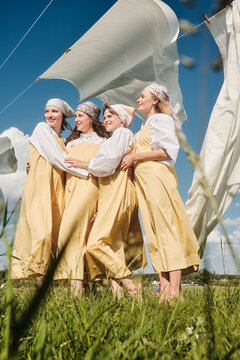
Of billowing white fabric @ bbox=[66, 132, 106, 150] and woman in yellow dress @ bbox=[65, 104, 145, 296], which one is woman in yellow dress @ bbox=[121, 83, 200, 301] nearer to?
woman in yellow dress @ bbox=[65, 104, 145, 296]

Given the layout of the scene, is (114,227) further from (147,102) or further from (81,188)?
(147,102)

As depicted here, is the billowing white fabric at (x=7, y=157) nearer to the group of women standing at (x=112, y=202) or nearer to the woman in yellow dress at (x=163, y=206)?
the group of women standing at (x=112, y=202)

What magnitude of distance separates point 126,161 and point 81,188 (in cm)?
36

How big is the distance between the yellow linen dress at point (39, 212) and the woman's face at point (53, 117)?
153 millimetres

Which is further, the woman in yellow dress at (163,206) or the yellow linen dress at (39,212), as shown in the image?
A: the yellow linen dress at (39,212)

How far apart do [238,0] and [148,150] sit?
1.89 m

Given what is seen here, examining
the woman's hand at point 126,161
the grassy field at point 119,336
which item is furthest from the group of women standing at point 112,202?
the grassy field at point 119,336

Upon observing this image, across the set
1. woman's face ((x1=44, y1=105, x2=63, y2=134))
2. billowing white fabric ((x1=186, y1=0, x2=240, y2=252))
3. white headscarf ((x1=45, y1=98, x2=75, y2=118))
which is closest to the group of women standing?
woman's face ((x1=44, y1=105, x2=63, y2=134))

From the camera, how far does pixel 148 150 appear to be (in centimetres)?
236

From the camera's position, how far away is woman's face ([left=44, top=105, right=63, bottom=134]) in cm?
284

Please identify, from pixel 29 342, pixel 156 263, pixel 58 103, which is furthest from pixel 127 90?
pixel 29 342

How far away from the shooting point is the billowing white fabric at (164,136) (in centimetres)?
229

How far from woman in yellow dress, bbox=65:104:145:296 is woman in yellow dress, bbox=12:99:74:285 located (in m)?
0.20


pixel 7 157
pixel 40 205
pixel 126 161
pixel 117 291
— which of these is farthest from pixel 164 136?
pixel 7 157
